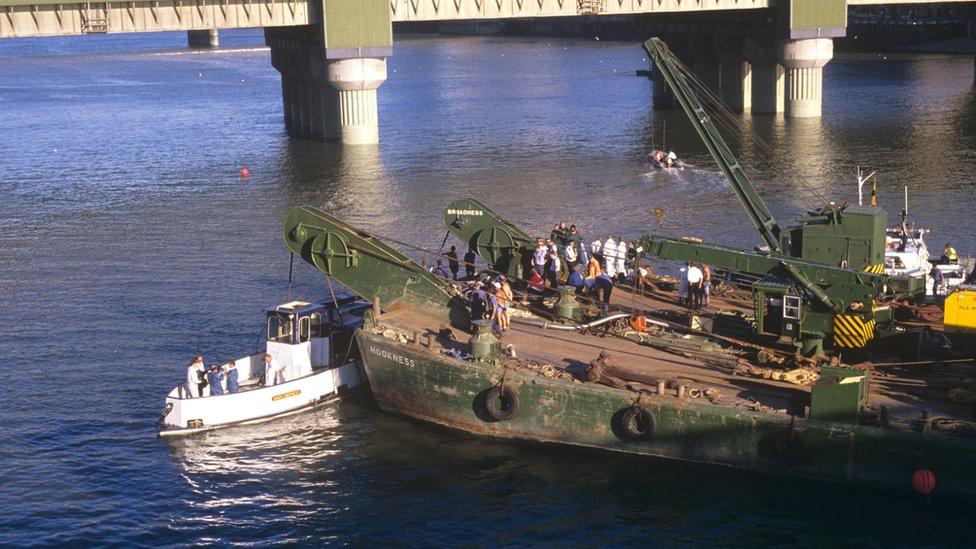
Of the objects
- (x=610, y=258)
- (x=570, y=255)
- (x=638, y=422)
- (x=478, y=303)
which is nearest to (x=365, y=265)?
(x=478, y=303)

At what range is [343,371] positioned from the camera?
39.9m

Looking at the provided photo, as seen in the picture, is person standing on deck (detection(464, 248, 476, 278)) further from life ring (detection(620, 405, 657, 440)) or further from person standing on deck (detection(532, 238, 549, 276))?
life ring (detection(620, 405, 657, 440))

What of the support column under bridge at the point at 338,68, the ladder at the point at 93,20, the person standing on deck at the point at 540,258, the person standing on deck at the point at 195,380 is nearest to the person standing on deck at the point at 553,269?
the person standing on deck at the point at 540,258

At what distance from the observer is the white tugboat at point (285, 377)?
1470 inches

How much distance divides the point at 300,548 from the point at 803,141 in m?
69.2

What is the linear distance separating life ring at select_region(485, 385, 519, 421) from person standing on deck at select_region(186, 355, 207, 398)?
882 centimetres

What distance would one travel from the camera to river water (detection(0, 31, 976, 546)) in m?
32.0

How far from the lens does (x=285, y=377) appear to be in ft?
129

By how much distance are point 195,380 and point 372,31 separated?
5407 centimetres

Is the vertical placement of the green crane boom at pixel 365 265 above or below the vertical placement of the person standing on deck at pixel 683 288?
above

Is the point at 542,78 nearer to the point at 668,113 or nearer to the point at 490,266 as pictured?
the point at 668,113

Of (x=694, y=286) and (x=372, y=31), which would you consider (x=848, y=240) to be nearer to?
(x=694, y=286)

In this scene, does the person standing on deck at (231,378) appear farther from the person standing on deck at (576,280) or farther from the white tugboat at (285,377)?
the person standing on deck at (576,280)

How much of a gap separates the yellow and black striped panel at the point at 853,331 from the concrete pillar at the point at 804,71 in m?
66.9
